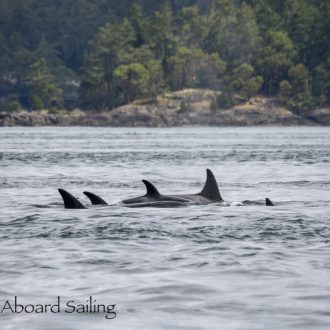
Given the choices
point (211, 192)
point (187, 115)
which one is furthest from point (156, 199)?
point (187, 115)

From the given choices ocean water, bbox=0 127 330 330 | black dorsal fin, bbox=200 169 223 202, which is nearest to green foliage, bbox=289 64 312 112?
ocean water, bbox=0 127 330 330

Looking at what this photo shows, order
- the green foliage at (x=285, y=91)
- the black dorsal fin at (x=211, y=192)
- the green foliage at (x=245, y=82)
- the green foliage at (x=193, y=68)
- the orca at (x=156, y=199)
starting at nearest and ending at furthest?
the orca at (x=156, y=199) < the black dorsal fin at (x=211, y=192) < the green foliage at (x=245, y=82) < the green foliage at (x=285, y=91) < the green foliage at (x=193, y=68)

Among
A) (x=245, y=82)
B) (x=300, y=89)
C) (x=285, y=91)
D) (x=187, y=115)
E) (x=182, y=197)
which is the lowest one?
(x=187, y=115)

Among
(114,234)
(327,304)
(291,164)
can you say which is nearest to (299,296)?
(327,304)

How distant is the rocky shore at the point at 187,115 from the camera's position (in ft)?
593

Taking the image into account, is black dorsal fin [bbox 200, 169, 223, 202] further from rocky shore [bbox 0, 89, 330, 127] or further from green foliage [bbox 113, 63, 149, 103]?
green foliage [bbox 113, 63, 149, 103]

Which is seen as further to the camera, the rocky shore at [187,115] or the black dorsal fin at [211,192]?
the rocky shore at [187,115]

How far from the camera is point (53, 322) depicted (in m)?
12.4

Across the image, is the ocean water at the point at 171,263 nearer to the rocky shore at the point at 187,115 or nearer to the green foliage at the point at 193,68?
the rocky shore at the point at 187,115

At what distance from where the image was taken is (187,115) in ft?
591

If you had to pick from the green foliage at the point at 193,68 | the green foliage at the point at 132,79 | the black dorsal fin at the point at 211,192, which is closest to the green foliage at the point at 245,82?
the green foliage at the point at 193,68

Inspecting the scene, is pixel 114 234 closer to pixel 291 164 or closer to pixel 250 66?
pixel 291 164

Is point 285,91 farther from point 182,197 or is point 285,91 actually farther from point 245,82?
point 182,197

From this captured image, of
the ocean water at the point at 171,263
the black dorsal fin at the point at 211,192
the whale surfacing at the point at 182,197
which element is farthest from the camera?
the black dorsal fin at the point at 211,192
